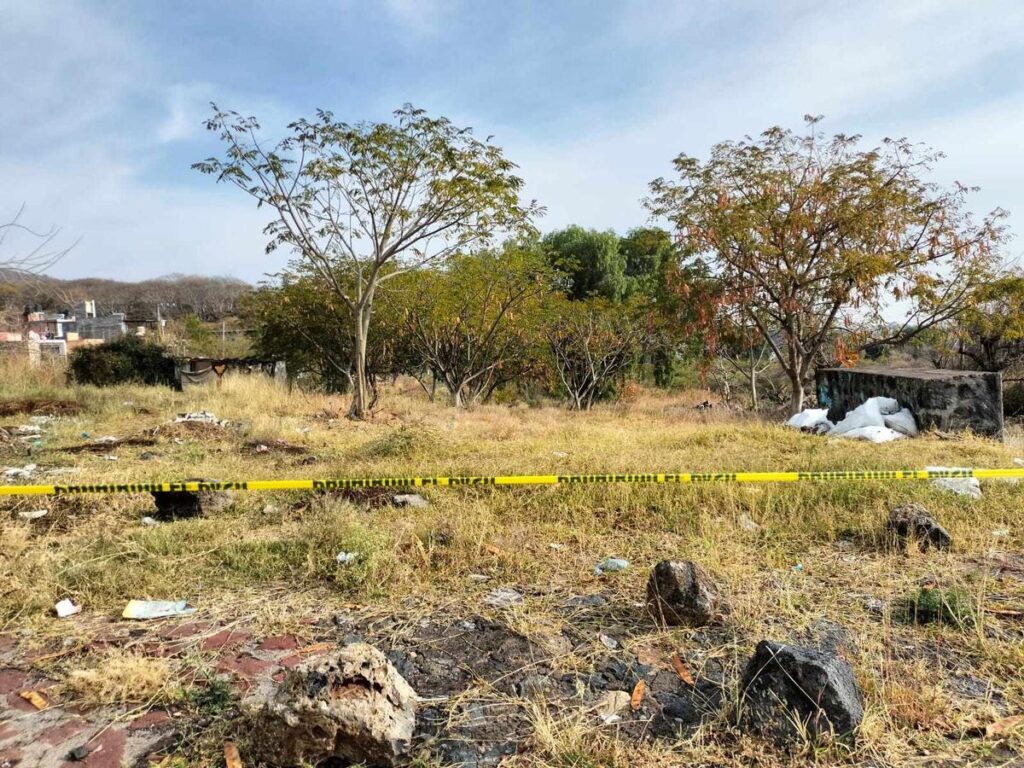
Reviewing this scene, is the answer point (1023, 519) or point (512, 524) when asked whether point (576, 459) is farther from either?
point (1023, 519)

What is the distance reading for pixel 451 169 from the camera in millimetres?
11258

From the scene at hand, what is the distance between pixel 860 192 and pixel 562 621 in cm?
1102

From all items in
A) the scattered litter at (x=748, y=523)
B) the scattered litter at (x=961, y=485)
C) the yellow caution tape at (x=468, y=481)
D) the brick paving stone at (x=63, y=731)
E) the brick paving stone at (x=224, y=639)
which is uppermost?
the yellow caution tape at (x=468, y=481)

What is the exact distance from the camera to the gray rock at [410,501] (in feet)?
17.1

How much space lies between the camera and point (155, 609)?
10.8ft

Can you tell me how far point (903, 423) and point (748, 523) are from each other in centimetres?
582

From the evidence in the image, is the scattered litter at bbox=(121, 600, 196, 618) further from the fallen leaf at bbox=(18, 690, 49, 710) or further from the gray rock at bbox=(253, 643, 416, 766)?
the gray rock at bbox=(253, 643, 416, 766)

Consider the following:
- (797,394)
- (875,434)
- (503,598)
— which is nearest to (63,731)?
(503,598)

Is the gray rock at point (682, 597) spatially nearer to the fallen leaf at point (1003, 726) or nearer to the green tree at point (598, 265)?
the fallen leaf at point (1003, 726)

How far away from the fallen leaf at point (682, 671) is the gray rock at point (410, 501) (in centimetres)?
272

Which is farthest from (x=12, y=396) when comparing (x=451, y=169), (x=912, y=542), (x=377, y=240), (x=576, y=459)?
(x=912, y=542)

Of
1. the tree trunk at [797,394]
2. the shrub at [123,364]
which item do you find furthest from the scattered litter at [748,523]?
the shrub at [123,364]

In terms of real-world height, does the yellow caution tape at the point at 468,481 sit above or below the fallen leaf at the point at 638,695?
above

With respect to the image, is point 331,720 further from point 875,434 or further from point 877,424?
point 877,424
